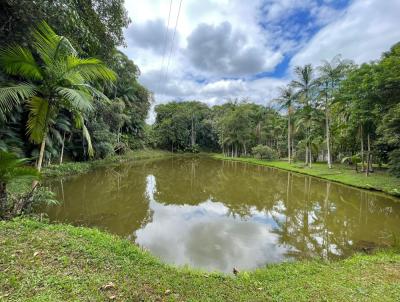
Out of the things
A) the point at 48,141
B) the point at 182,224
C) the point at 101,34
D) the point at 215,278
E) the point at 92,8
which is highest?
the point at 92,8

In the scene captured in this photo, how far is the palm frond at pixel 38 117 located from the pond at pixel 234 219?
2.77m

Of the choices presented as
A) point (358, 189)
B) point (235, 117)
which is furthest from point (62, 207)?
point (235, 117)

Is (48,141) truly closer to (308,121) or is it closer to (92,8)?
(92,8)

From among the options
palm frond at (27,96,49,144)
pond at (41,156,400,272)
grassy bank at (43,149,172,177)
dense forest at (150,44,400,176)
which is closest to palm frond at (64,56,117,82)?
palm frond at (27,96,49,144)

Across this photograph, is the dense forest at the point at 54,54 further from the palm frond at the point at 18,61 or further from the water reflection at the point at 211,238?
the water reflection at the point at 211,238

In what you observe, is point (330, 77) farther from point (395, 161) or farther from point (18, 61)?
point (18, 61)

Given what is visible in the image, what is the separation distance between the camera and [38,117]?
15.8 ft

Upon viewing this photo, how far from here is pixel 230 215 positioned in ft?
25.9

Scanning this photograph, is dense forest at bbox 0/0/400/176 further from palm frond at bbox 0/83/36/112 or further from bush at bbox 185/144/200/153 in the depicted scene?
bush at bbox 185/144/200/153

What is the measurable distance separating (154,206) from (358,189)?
1053 centimetres

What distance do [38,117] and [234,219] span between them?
6.18 meters

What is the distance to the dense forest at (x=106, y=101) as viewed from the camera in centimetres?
474

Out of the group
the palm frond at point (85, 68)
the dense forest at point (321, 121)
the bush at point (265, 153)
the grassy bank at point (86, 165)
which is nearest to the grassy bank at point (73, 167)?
the grassy bank at point (86, 165)

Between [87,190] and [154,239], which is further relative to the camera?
[87,190]
